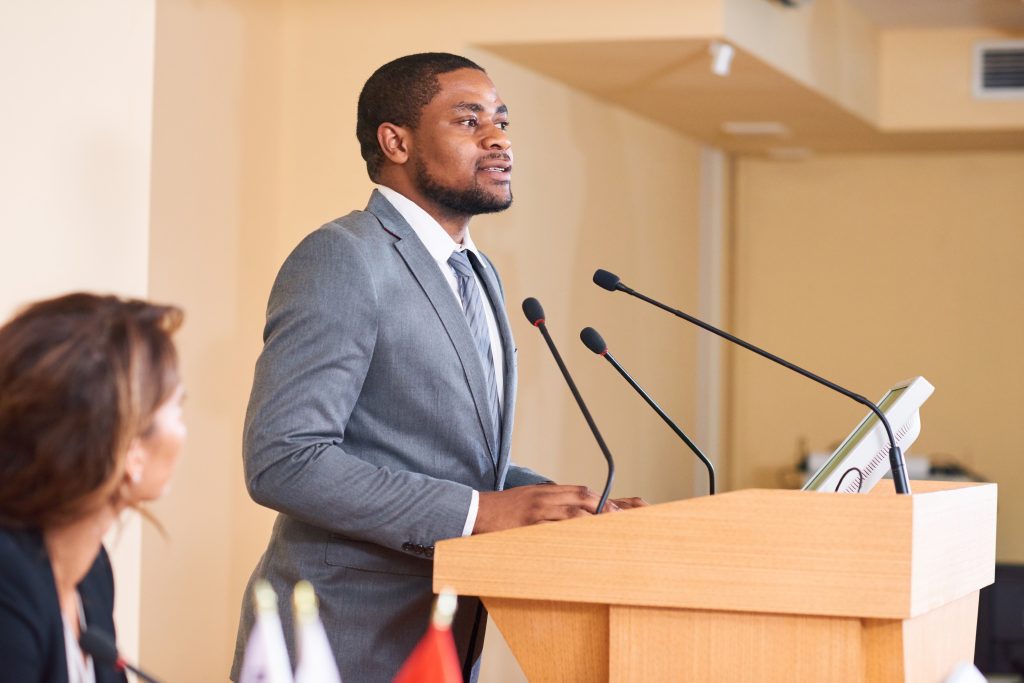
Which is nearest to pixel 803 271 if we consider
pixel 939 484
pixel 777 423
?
pixel 777 423

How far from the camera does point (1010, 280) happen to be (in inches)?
271

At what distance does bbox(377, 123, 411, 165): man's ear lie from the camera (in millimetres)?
2303

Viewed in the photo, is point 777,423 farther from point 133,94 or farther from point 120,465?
point 120,465

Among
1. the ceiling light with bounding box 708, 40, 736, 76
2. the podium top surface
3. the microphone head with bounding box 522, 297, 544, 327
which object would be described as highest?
the ceiling light with bounding box 708, 40, 736, 76

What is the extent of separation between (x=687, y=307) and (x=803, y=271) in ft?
3.02

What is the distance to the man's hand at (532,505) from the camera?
1859 millimetres

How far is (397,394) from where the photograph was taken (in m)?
2.05

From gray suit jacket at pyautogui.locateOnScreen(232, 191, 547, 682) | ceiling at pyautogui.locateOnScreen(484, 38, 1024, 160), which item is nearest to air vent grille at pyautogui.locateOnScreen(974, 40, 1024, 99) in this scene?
ceiling at pyautogui.locateOnScreen(484, 38, 1024, 160)

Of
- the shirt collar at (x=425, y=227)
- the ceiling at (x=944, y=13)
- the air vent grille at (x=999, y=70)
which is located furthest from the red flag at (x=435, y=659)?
the air vent grille at (x=999, y=70)

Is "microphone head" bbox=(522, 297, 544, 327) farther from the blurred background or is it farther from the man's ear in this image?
the blurred background

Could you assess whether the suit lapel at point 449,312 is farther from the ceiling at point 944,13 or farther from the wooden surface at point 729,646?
the ceiling at point 944,13

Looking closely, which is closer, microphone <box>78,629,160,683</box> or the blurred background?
microphone <box>78,629,160,683</box>

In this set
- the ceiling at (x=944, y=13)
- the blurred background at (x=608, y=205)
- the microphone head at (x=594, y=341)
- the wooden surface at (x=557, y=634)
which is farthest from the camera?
the ceiling at (x=944, y=13)

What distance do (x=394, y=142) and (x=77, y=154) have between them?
58 centimetres
